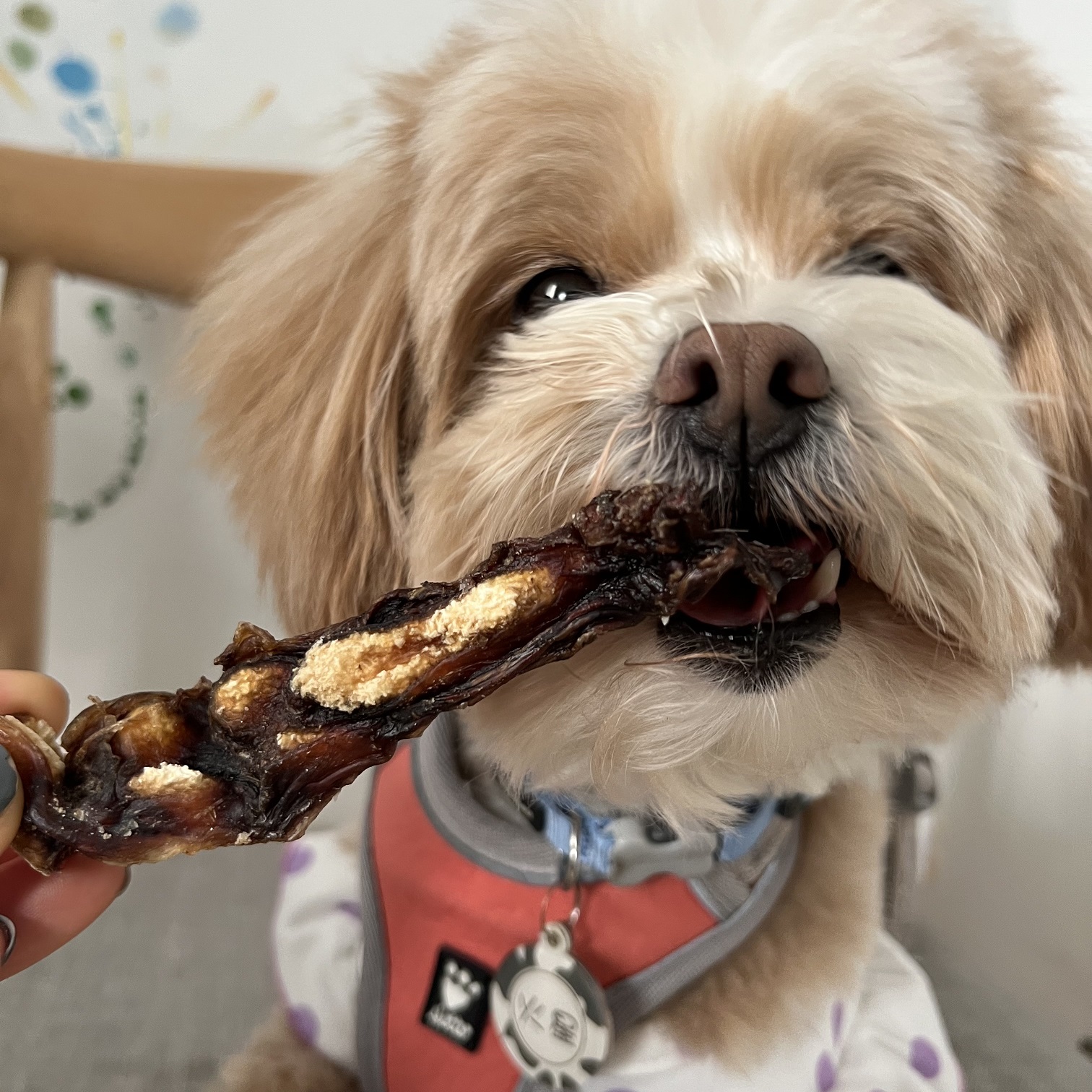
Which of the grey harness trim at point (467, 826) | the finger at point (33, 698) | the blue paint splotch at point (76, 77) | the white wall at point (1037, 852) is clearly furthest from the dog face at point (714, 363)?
the blue paint splotch at point (76, 77)

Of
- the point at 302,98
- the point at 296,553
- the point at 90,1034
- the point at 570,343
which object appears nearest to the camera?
the point at 570,343

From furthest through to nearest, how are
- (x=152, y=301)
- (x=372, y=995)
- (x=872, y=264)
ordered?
1. (x=152, y=301)
2. (x=372, y=995)
3. (x=872, y=264)

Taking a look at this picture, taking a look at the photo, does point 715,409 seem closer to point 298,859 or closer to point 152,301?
point 298,859

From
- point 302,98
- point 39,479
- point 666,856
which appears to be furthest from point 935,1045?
point 302,98

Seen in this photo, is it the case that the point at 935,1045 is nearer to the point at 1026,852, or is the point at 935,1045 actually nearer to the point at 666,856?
the point at 666,856

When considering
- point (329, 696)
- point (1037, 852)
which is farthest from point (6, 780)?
point (1037, 852)
